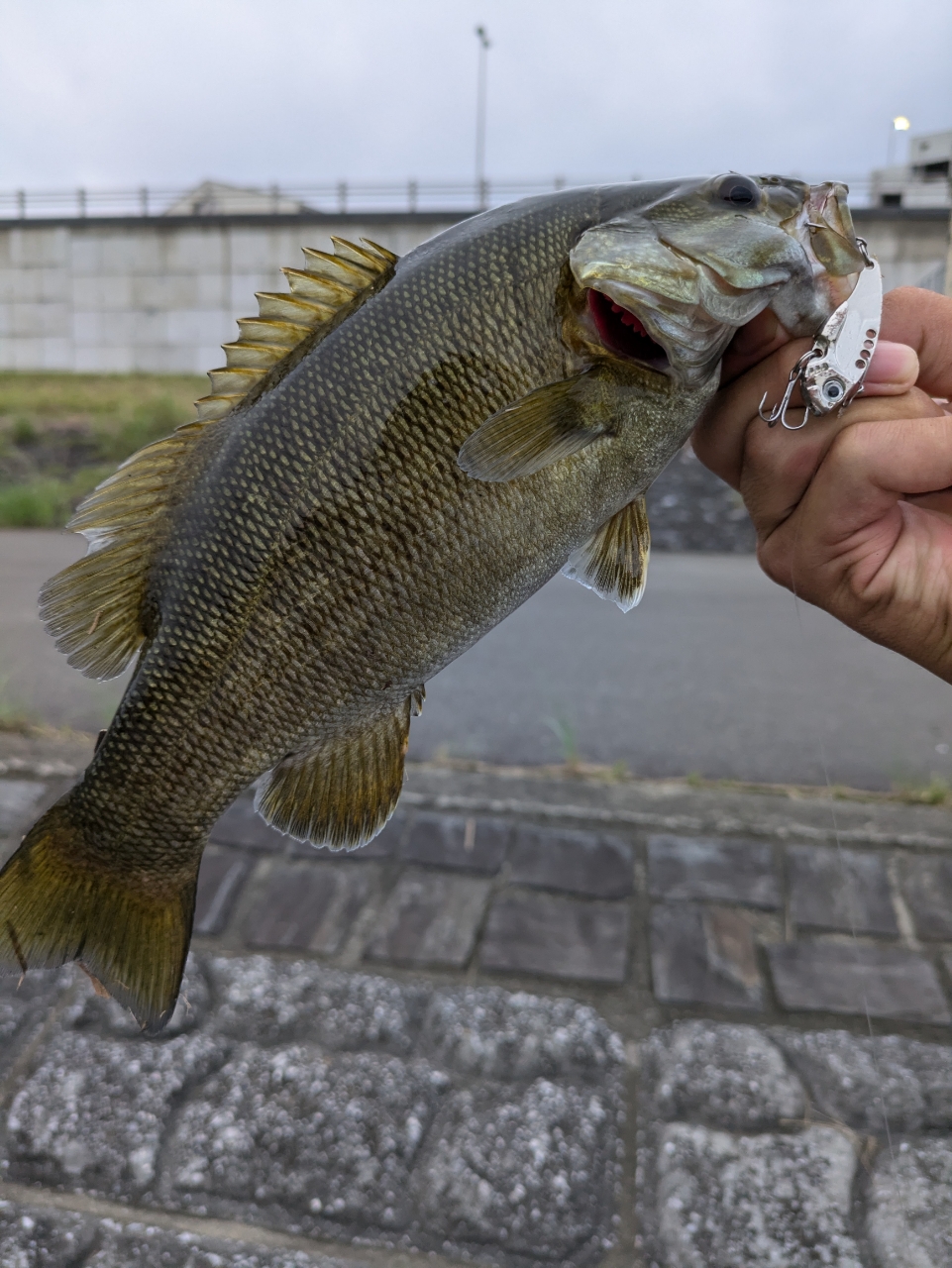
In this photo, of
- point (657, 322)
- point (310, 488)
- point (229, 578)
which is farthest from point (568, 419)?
point (229, 578)

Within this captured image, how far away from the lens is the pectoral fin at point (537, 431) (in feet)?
3.77

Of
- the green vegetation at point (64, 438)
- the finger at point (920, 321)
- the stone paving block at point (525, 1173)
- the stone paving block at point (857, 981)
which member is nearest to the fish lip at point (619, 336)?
the finger at point (920, 321)

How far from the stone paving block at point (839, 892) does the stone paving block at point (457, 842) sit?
104 cm

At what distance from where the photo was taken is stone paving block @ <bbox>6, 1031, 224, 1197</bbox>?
223 cm

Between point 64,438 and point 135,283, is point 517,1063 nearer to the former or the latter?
point 64,438

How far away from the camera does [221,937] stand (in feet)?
9.79

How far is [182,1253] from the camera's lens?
206 centimetres

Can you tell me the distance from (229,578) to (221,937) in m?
2.10

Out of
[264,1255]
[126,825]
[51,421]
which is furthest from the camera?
[51,421]

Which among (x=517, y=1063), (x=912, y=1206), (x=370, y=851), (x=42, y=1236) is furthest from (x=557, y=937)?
(x=42, y=1236)

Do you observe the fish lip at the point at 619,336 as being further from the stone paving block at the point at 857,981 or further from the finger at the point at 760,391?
the stone paving block at the point at 857,981

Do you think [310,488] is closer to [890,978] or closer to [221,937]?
[221,937]

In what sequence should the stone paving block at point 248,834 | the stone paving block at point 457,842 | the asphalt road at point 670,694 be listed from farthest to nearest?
1. the asphalt road at point 670,694
2. the stone paving block at point 248,834
3. the stone paving block at point 457,842

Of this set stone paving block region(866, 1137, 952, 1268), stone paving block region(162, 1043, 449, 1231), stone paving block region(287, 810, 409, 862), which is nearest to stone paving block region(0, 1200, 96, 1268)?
stone paving block region(162, 1043, 449, 1231)
